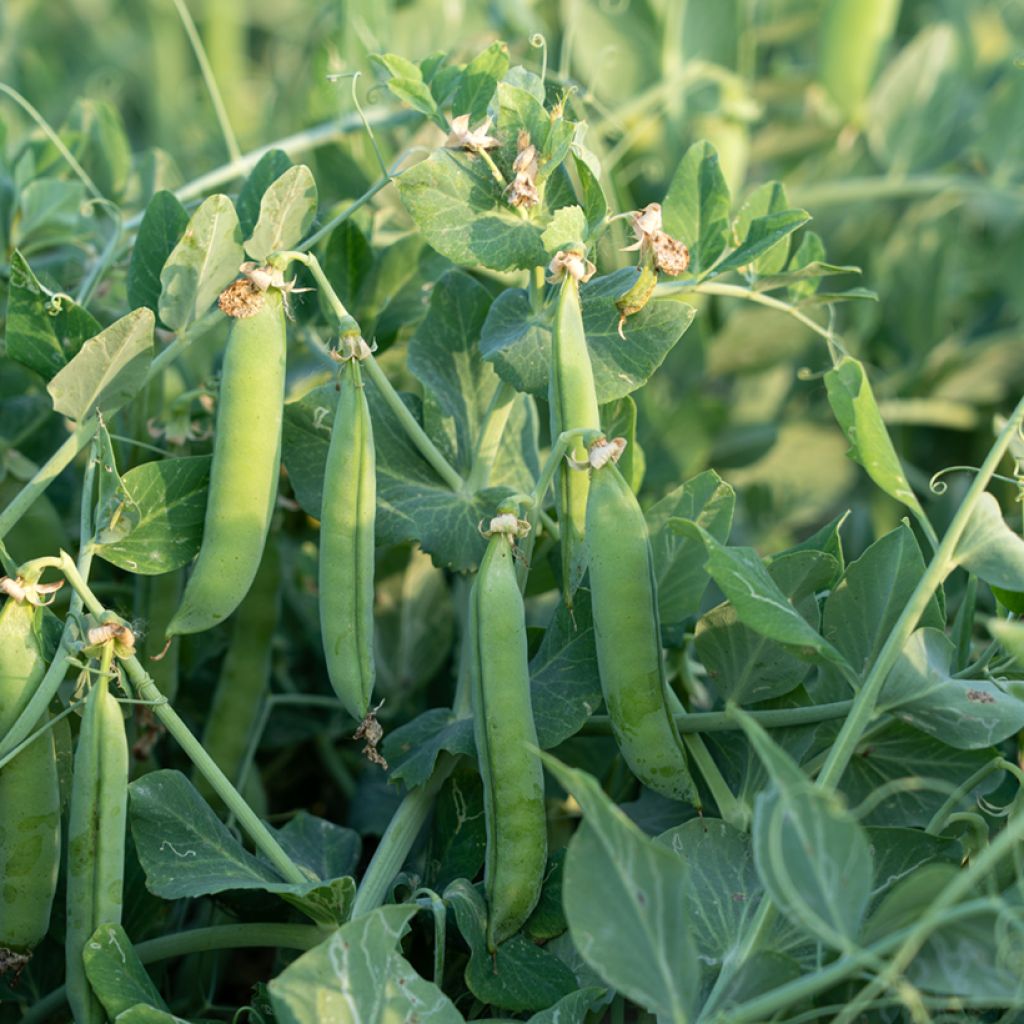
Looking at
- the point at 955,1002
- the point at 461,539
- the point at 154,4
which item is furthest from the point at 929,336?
the point at 154,4

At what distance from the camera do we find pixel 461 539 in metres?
1.02

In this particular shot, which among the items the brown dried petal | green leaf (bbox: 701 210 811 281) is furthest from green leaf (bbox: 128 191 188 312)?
green leaf (bbox: 701 210 811 281)

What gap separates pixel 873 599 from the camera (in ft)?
3.00

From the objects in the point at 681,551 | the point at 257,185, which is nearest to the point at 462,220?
the point at 257,185

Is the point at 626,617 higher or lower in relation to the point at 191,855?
higher

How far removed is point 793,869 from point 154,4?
3.06 m

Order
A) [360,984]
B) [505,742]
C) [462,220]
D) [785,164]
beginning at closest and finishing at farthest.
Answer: [360,984]
[505,742]
[462,220]
[785,164]

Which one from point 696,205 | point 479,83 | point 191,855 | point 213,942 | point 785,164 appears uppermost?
point 479,83

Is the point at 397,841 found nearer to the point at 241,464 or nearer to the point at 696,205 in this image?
the point at 241,464

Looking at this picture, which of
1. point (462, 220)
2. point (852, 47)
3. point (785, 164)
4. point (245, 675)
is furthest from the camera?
point (785, 164)

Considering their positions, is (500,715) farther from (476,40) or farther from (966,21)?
(966,21)

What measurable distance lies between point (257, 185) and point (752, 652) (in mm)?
574

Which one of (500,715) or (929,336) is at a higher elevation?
(500,715)

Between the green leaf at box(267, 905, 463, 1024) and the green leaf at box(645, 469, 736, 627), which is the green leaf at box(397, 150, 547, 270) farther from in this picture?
the green leaf at box(267, 905, 463, 1024)
